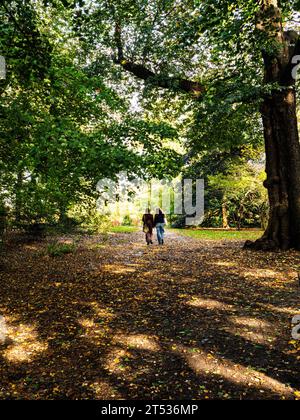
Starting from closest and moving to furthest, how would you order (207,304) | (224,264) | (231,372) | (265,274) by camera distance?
(231,372), (207,304), (265,274), (224,264)

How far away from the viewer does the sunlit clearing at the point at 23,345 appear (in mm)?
4316

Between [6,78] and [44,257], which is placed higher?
[6,78]

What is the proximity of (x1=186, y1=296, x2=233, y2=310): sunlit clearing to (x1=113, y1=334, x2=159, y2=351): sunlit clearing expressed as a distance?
1633mm

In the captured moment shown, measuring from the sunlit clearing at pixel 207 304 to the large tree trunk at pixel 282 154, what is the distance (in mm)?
5985

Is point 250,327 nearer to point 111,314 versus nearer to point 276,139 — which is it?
point 111,314

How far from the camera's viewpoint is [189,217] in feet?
108

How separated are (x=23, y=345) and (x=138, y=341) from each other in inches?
67.8

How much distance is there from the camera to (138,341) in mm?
4613

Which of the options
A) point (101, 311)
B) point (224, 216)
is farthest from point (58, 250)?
point (224, 216)

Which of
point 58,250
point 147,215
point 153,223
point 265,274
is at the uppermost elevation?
point 147,215

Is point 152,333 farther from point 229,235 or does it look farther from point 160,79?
point 229,235
